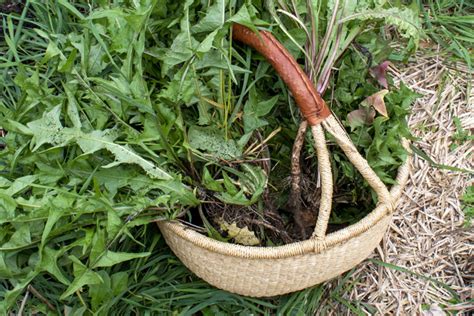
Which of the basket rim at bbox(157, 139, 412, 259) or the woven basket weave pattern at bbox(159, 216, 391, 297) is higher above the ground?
the basket rim at bbox(157, 139, 412, 259)

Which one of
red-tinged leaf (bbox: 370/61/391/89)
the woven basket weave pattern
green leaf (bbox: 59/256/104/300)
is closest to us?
green leaf (bbox: 59/256/104/300)

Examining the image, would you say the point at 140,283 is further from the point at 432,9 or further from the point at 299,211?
the point at 432,9

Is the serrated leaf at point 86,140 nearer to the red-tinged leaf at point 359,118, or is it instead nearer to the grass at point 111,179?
the grass at point 111,179

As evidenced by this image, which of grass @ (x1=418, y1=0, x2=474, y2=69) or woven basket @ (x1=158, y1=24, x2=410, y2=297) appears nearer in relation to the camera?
woven basket @ (x1=158, y1=24, x2=410, y2=297)

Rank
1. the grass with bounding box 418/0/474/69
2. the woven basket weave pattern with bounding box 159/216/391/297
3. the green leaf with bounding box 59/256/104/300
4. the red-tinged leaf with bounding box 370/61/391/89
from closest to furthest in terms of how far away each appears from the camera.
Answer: the green leaf with bounding box 59/256/104/300
the woven basket weave pattern with bounding box 159/216/391/297
the red-tinged leaf with bounding box 370/61/391/89
the grass with bounding box 418/0/474/69

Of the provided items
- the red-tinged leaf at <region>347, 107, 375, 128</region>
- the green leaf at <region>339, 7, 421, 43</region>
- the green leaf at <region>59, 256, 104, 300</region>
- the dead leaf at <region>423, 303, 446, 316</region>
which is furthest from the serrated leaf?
the dead leaf at <region>423, 303, 446, 316</region>

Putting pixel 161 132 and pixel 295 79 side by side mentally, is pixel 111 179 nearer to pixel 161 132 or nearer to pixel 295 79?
pixel 161 132

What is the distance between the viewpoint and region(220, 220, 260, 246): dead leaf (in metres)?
1.69

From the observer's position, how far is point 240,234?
Result: 66.7 inches

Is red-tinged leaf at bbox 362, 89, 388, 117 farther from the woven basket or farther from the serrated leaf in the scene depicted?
the serrated leaf

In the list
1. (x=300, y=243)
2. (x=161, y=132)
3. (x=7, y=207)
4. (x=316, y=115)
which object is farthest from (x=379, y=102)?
(x=7, y=207)

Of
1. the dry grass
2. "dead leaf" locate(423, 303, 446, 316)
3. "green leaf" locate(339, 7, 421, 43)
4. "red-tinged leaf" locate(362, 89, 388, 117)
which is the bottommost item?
"dead leaf" locate(423, 303, 446, 316)

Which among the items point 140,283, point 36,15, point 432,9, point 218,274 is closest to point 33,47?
point 36,15

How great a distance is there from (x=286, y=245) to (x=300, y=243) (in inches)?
1.4
